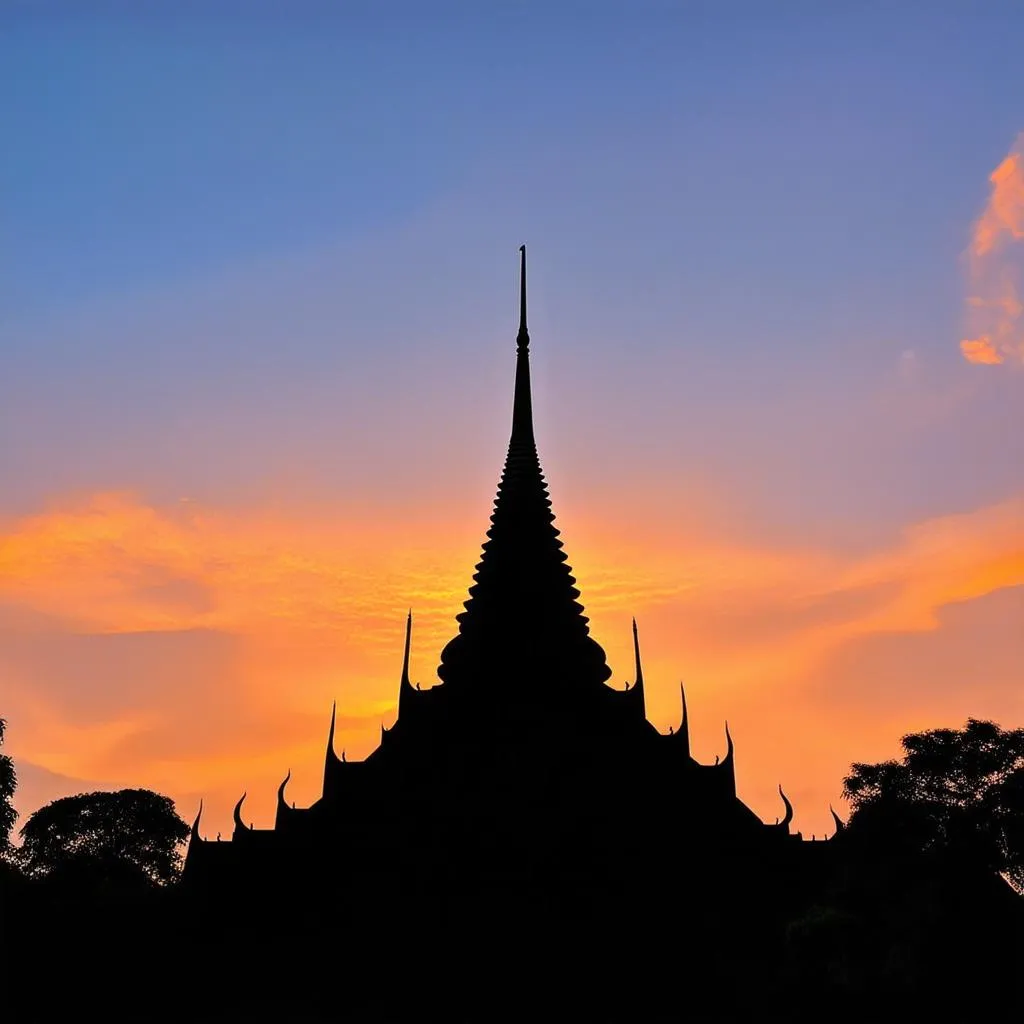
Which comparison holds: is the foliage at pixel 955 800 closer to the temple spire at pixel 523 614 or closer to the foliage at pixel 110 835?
the temple spire at pixel 523 614

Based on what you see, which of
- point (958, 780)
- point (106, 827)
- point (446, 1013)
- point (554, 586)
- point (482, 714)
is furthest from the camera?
point (106, 827)

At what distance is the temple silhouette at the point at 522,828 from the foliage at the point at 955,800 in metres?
12.5

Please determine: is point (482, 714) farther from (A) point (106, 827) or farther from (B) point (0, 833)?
(A) point (106, 827)

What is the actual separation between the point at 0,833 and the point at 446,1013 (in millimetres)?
15712

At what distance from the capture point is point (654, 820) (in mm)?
45812

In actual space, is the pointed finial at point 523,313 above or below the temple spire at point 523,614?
above

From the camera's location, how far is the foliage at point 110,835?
209 ft

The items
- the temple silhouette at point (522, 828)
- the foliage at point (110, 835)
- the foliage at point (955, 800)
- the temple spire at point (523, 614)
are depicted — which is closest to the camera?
the foliage at point (955, 800)

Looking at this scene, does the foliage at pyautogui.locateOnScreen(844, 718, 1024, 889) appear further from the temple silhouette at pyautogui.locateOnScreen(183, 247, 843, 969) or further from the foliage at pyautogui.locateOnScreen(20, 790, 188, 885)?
the foliage at pyautogui.locateOnScreen(20, 790, 188, 885)

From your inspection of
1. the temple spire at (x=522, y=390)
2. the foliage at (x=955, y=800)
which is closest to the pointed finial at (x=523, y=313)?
the temple spire at (x=522, y=390)

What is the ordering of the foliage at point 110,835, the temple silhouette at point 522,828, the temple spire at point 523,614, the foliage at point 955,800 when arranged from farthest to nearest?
the foliage at point 110,835
the temple spire at point 523,614
the temple silhouette at point 522,828
the foliage at point 955,800

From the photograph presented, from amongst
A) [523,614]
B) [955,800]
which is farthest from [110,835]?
[955,800]

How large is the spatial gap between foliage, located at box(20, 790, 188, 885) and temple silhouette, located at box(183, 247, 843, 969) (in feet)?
66.1

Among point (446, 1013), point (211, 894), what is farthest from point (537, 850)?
point (211, 894)
